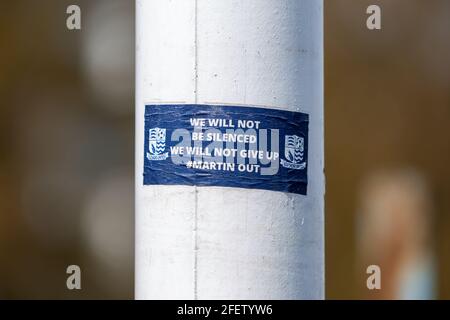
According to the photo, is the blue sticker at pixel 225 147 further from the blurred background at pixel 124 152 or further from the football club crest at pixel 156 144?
the blurred background at pixel 124 152

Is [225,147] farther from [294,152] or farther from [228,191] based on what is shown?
[294,152]

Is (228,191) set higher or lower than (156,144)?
lower

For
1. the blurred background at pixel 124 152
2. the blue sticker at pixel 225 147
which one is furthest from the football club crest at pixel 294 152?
the blurred background at pixel 124 152

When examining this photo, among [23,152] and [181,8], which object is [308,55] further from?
[23,152]

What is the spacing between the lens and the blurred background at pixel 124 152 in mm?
7797

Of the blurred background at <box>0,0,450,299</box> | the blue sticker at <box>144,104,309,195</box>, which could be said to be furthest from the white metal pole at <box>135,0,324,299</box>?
the blurred background at <box>0,0,450,299</box>

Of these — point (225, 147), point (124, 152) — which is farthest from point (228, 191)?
point (124, 152)

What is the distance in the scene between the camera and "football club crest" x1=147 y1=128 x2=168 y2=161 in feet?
13.6

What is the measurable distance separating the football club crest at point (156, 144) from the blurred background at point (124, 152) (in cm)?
364

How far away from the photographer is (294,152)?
418cm

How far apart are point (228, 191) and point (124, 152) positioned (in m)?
3.92

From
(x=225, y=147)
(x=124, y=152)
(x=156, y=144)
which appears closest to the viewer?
(x=225, y=147)

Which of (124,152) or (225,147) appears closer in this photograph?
(225,147)

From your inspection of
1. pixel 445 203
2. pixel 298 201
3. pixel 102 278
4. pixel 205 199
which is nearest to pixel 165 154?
pixel 205 199
